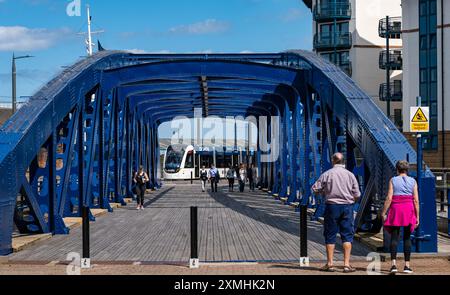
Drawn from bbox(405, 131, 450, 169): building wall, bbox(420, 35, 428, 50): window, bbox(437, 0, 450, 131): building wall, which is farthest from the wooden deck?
bbox(420, 35, 428, 50): window

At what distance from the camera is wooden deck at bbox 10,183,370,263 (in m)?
11.5

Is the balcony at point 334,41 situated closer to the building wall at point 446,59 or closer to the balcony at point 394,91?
the balcony at point 394,91

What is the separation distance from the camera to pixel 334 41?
62688 millimetres

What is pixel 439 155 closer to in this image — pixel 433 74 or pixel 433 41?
pixel 433 74

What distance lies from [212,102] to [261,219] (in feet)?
42.8

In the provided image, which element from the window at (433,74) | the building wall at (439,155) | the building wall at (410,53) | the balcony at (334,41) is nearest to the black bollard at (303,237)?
the building wall at (439,155)

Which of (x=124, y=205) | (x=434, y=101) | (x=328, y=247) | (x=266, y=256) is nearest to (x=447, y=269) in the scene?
(x=328, y=247)

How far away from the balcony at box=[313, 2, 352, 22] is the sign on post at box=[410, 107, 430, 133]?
176 ft

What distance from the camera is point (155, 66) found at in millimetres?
20875

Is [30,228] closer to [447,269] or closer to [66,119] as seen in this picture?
[66,119]

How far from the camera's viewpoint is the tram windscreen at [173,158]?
5725 cm

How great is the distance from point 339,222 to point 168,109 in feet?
84.4

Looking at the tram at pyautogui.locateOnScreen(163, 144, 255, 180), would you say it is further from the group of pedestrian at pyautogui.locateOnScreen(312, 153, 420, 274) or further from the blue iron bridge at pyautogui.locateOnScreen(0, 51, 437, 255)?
the group of pedestrian at pyautogui.locateOnScreen(312, 153, 420, 274)

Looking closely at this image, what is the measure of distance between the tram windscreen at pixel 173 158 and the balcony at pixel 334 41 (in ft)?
55.8
